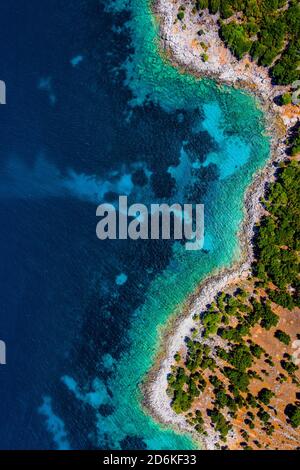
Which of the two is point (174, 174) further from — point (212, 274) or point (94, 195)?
point (212, 274)

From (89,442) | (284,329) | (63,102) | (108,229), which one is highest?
(63,102)

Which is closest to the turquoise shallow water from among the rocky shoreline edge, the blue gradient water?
the blue gradient water

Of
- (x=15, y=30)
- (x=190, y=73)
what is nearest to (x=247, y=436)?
(x=190, y=73)

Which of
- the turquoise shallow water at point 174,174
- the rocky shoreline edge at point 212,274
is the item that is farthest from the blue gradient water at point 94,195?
the rocky shoreline edge at point 212,274

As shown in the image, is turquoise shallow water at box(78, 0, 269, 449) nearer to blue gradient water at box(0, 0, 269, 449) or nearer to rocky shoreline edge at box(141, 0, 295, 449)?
blue gradient water at box(0, 0, 269, 449)

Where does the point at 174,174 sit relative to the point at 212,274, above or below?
above

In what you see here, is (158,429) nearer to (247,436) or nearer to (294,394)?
(247,436)

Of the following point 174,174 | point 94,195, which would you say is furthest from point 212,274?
point 94,195
